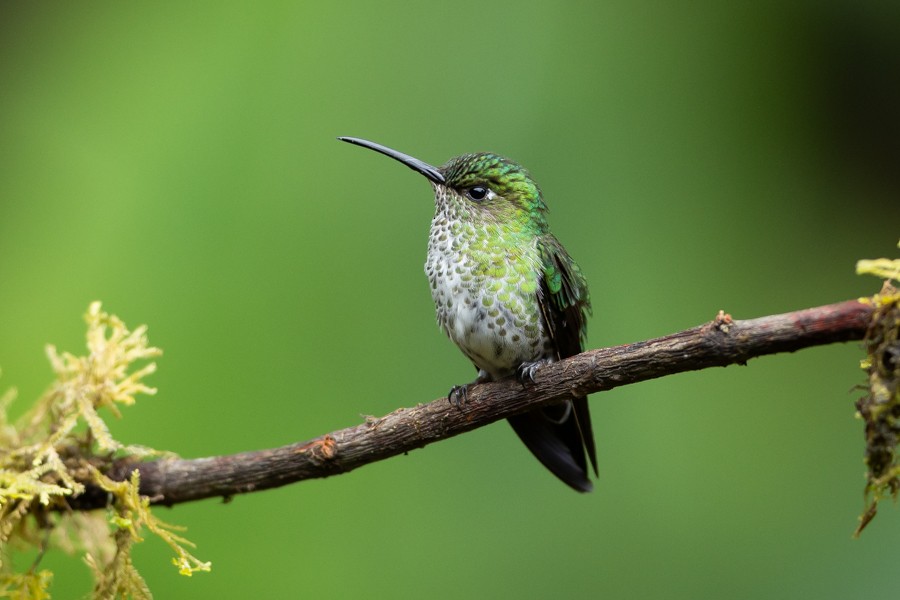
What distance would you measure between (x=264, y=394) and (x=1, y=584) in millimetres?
1658

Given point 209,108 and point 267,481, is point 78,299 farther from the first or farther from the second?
point 267,481

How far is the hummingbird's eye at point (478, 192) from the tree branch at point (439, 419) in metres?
0.70

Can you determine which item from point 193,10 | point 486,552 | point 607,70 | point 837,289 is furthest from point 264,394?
point 837,289

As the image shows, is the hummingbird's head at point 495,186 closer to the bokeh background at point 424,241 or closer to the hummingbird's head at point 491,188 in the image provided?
the hummingbird's head at point 491,188

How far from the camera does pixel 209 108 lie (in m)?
4.13

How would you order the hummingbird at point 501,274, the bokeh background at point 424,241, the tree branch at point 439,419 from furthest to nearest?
the bokeh background at point 424,241 < the hummingbird at point 501,274 < the tree branch at point 439,419

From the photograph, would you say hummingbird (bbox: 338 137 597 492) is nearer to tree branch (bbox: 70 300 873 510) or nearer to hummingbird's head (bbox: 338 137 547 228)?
hummingbird's head (bbox: 338 137 547 228)

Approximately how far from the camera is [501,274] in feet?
9.07

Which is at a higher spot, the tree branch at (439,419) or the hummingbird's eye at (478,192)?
the hummingbird's eye at (478,192)

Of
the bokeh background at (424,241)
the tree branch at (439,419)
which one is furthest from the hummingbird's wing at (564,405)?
the bokeh background at (424,241)

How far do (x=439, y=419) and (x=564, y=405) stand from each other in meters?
0.87

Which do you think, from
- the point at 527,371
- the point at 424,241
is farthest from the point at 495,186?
the point at 424,241

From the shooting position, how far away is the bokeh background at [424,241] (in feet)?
12.6

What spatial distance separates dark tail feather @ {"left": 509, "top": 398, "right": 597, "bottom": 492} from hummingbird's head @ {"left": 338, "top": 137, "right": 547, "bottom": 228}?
696 mm
